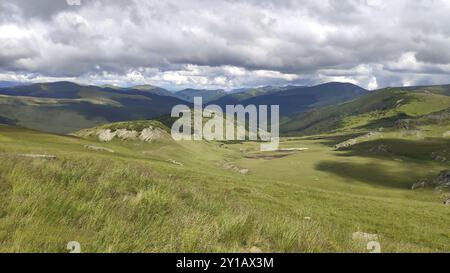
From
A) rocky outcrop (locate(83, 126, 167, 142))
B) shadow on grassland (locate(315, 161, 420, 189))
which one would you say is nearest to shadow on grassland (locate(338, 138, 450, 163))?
shadow on grassland (locate(315, 161, 420, 189))

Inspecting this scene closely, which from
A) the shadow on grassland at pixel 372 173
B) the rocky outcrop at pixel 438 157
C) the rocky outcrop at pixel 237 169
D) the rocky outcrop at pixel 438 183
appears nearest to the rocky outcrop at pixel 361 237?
the rocky outcrop at pixel 438 183

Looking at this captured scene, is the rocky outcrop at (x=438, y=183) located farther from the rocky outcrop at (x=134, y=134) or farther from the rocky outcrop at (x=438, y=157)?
the rocky outcrop at (x=134, y=134)

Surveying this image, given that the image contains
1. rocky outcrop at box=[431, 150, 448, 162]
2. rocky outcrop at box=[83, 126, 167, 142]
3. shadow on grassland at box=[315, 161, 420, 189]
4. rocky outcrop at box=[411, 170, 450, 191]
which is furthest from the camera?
rocky outcrop at box=[83, 126, 167, 142]

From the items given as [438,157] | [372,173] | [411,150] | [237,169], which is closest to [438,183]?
[372,173]

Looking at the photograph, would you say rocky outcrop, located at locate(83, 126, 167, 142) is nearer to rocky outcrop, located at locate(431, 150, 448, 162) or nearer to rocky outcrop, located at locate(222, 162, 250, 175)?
rocky outcrop, located at locate(222, 162, 250, 175)

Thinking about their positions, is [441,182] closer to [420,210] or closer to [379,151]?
[420,210]

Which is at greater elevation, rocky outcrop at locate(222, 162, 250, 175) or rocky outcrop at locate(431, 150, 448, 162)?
rocky outcrop at locate(431, 150, 448, 162)

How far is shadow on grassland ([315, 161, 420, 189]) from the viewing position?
100 m

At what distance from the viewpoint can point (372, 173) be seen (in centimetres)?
Answer: 11156

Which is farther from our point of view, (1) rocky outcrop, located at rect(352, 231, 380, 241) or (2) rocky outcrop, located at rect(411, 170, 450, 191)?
(2) rocky outcrop, located at rect(411, 170, 450, 191)

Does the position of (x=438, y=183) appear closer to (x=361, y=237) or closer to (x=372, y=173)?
(x=372, y=173)

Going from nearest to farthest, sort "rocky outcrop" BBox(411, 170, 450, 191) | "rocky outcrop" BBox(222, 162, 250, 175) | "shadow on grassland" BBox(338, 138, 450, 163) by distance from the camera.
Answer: "rocky outcrop" BBox(411, 170, 450, 191) → "rocky outcrop" BBox(222, 162, 250, 175) → "shadow on grassland" BBox(338, 138, 450, 163)

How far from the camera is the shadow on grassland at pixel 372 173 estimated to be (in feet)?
330
